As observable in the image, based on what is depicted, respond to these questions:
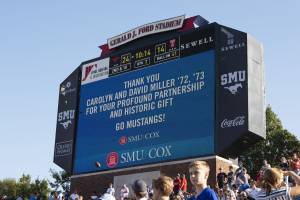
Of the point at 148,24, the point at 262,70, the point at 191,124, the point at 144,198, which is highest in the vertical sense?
the point at 148,24

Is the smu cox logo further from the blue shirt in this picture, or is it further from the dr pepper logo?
the blue shirt

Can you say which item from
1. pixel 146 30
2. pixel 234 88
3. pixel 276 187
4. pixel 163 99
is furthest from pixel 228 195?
pixel 276 187

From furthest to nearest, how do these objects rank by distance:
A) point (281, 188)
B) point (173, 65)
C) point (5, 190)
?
point (5, 190)
point (173, 65)
point (281, 188)

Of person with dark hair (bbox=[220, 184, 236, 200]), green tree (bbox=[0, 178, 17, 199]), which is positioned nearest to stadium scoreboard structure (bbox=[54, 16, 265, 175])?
person with dark hair (bbox=[220, 184, 236, 200])

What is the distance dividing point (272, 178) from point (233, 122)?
15913 mm

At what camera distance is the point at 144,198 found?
18.8 ft

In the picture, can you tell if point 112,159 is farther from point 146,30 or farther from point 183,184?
point 146,30

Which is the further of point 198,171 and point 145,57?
point 145,57

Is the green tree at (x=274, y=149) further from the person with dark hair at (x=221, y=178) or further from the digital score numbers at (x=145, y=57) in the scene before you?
the person with dark hair at (x=221, y=178)

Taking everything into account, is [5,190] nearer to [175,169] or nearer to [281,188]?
[175,169]

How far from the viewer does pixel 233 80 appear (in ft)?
71.8

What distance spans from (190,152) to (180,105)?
2.04m

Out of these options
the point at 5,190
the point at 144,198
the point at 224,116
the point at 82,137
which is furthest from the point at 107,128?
the point at 5,190

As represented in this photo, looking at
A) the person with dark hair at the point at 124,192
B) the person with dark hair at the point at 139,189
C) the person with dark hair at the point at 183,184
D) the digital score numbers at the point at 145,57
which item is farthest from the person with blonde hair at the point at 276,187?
the digital score numbers at the point at 145,57
